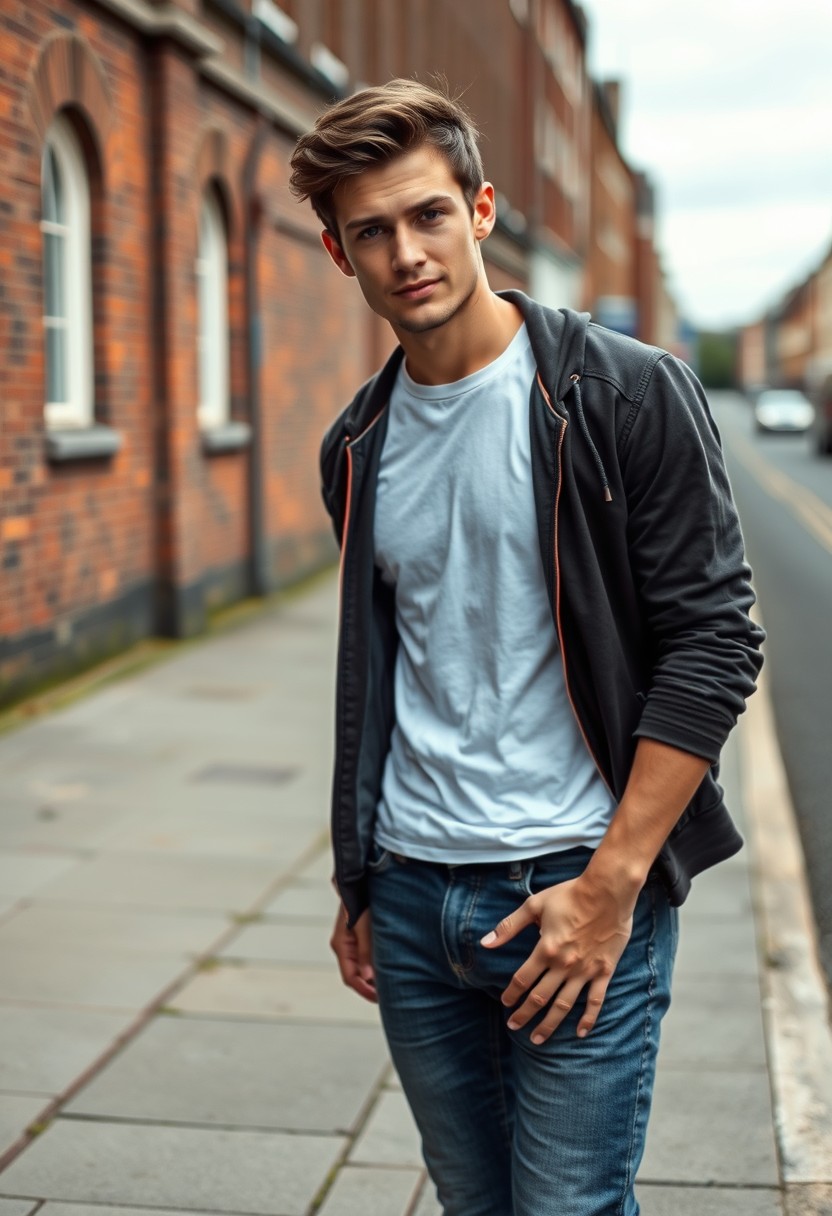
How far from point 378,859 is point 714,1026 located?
2229 mm

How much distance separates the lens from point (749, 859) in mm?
5871

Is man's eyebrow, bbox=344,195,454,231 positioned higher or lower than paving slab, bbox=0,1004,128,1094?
higher

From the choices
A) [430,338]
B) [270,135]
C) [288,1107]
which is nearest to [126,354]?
[270,135]

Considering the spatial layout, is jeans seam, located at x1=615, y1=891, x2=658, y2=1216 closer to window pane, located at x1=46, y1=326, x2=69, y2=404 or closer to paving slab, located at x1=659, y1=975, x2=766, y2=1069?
paving slab, located at x1=659, y1=975, x2=766, y2=1069

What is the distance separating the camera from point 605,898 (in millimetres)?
1874

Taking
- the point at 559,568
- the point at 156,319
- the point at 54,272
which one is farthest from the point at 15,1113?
the point at 156,319

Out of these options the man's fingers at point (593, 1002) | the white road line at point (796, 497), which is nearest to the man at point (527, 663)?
the man's fingers at point (593, 1002)

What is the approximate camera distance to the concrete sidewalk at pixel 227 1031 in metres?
3.25

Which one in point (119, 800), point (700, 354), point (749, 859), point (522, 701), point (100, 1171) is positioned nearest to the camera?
point (522, 701)

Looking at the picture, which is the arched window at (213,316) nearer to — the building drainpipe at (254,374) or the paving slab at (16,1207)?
the building drainpipe at (254,374)

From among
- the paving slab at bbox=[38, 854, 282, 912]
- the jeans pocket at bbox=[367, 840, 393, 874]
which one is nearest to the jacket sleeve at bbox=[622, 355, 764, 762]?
the jeans pocket at bbox=[367, 840, 393, 874]

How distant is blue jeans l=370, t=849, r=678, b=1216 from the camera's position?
1.93m

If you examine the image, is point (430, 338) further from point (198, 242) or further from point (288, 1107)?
point (198, 242)

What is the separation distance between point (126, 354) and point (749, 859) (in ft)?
19.4
